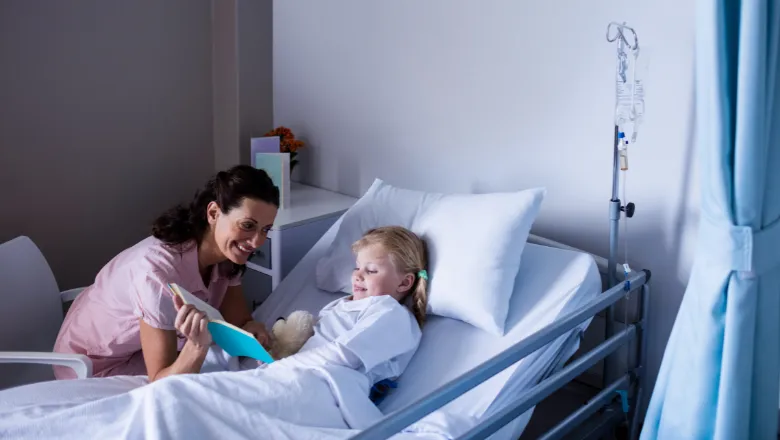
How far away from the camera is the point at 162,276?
6.26ft

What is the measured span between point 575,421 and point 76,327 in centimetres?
136

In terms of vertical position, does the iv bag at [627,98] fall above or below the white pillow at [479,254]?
above

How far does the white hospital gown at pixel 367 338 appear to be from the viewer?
1.78m

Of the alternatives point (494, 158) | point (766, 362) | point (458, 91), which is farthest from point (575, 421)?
point (458, 91)

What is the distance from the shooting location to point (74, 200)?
9.65ft

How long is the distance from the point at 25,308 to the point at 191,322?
0.68 meters

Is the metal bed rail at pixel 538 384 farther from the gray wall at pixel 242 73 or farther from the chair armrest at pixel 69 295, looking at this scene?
the gray wall at pixel 242 73

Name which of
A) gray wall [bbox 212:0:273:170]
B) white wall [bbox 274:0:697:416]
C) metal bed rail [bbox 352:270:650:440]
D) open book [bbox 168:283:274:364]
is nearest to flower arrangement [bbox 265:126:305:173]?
white wall [bbox 274:0:697:416]

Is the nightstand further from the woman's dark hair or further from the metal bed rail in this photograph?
the metal bed rail

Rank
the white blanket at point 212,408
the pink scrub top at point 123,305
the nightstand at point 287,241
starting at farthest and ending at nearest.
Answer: the nightstand at point 287,241, the pink scrub top at point 123,305, the white blanket at point 212,408

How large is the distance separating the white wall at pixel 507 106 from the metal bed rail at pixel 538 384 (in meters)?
0.26

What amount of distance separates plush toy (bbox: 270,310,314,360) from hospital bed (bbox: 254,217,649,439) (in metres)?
0.25

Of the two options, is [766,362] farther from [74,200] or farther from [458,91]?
[74,200]

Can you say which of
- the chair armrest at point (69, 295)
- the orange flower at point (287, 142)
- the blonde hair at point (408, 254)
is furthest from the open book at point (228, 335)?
the orange flower at point (287, 142)
